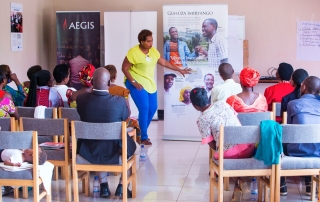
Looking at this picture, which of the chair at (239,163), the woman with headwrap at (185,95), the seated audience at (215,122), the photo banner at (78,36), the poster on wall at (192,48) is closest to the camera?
the chair at (239,163)

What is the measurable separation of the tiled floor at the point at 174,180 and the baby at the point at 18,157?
2.95 feet

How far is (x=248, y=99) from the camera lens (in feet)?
16.7

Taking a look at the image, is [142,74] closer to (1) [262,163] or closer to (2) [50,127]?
(2) [50,127]

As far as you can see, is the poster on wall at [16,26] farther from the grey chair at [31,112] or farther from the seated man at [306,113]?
the seated man at [306,113]

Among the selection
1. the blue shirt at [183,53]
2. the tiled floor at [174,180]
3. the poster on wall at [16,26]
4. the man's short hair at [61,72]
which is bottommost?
the tiled floor at [174,180]

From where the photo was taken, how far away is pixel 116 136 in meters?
4.45

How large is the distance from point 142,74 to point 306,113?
3.07 metres

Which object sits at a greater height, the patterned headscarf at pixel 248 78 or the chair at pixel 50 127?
the patterned headscarf at pixel 248 78

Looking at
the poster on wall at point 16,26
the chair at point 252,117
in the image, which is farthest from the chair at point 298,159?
the poster on wall at point 16,26

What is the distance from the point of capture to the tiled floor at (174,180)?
16.7 feet

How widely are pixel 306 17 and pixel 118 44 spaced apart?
11.7 ft

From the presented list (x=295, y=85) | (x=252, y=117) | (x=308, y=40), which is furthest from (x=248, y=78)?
(x=308, y=40)

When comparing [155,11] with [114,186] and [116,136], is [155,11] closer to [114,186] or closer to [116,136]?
[114,186]

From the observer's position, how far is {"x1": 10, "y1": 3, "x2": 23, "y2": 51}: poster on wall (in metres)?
8.77
